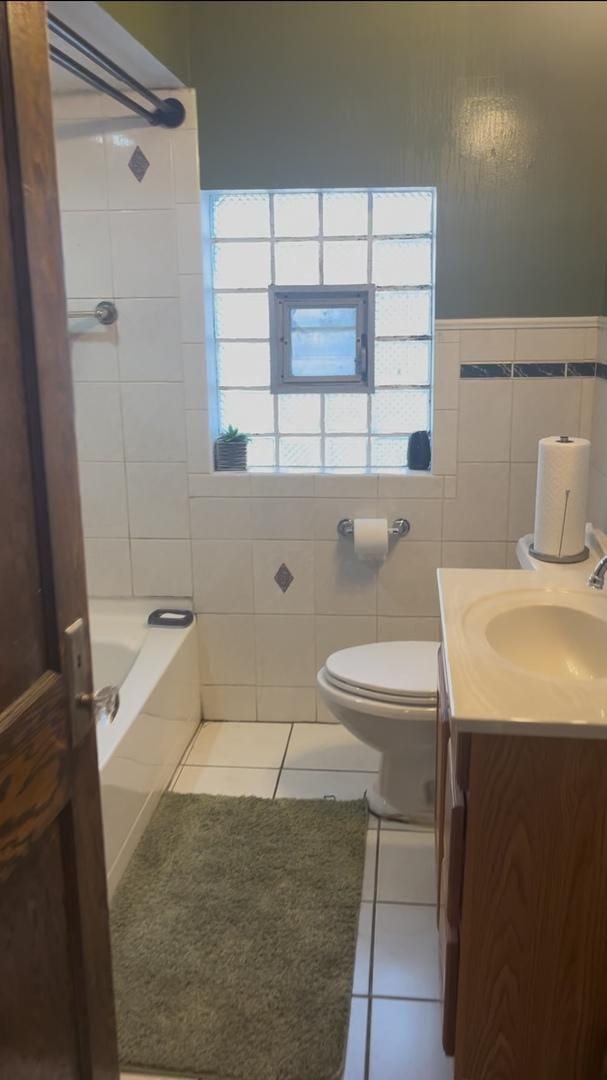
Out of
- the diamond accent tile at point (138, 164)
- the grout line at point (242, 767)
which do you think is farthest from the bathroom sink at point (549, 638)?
the diamond accent tile at point (138, 164)

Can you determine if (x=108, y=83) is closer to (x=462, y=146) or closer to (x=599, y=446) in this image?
(x=462, y=146)

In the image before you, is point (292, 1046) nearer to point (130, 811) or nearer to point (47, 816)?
point (130, 811)

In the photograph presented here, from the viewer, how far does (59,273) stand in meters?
1.17

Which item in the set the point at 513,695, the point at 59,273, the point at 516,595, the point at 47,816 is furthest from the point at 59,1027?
the point at 516,595

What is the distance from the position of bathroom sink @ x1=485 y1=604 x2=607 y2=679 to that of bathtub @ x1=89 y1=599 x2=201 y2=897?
1019 millimetres

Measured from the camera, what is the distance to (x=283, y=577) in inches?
119

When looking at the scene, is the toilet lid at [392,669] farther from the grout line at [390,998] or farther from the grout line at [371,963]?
the grout line at [390,998]

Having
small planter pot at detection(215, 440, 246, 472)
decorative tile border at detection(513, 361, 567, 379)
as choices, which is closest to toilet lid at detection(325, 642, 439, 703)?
small planter pot at detection(215, 440, 246, 472)

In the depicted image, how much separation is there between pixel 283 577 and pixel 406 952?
1.31 metres

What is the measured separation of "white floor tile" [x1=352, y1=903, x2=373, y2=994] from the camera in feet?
6.42

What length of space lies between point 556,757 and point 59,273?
Result: 1007 mm

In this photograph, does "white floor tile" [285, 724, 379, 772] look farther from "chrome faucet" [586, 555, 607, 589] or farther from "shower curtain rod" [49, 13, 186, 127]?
"shower curtain rod" [49, 13, 186, 127]

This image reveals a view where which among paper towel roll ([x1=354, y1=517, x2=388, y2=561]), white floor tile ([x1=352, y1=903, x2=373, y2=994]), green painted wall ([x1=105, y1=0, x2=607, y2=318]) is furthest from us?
paper towel roll ([x1=354, y1=517, x2=388, y2=561])

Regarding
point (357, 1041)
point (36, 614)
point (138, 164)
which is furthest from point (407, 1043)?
point (138, 164)
